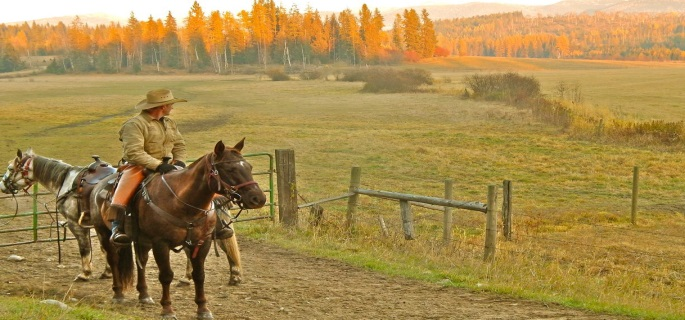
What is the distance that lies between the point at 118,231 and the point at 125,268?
2.41 feet

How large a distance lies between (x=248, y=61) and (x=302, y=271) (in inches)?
4335

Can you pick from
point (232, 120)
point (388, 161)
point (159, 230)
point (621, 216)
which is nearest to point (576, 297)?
point (159, 230)

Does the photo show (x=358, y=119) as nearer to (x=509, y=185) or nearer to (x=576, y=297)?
(x=509, y=185)

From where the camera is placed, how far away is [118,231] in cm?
866

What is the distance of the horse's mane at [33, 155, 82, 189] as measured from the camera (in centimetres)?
1029

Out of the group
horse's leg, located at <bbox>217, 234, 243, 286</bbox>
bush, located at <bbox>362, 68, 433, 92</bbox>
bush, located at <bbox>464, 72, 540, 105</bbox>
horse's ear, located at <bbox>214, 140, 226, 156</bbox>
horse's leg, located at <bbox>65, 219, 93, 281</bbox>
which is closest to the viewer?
horse's ear, located at <bbox>214, 140, 226, 156</bbox>

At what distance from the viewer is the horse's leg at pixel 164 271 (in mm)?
8289

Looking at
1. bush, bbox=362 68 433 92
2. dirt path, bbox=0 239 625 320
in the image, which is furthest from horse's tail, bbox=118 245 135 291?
bush, bbox=362 68 433 92

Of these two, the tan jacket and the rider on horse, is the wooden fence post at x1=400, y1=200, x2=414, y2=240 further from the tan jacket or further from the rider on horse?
the tan jacket

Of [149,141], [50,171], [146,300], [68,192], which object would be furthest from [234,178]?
[50,171]

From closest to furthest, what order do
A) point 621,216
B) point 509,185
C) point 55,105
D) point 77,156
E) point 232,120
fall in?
1. point 509,185
2. point 621,216
3. point 77,156
4. point 232,120
5. point 55,105

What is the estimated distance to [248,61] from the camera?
119 meters

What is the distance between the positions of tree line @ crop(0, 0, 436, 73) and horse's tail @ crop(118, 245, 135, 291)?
104860 mm

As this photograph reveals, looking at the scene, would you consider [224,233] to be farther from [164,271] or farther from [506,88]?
[506,88]
